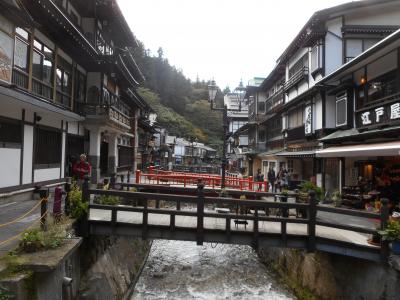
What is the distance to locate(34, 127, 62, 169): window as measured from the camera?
1488cm

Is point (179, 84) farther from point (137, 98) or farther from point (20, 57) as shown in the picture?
point (20, 57)

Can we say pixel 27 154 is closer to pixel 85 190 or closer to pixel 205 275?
pixel 85 190

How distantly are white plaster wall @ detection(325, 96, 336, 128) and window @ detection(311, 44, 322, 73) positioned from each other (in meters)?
2.23

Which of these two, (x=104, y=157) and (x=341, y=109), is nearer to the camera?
(x=341, y=109)

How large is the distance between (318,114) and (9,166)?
58.7ft

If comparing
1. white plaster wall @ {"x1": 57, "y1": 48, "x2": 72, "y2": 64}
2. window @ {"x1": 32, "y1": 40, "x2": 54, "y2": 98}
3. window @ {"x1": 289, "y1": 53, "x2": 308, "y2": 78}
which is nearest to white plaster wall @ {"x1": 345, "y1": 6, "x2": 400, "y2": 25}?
window @ {"x1": 289, "y1": 53, "x2": 308, "y2": 78}

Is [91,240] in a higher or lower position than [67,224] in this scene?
lower

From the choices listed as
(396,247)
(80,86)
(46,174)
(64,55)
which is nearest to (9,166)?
(46,174)

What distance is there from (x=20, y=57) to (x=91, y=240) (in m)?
7.87

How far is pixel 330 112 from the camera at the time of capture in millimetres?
20312

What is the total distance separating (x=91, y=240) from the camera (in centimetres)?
1061

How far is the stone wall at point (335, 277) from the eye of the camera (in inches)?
335

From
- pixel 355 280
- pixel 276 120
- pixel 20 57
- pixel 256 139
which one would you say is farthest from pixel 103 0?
pixel 256 139

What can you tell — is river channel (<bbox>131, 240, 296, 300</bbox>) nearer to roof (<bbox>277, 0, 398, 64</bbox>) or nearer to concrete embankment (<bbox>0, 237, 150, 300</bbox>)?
concrete embankment (<bbox>0, 237, 150, 300</bbox>)
